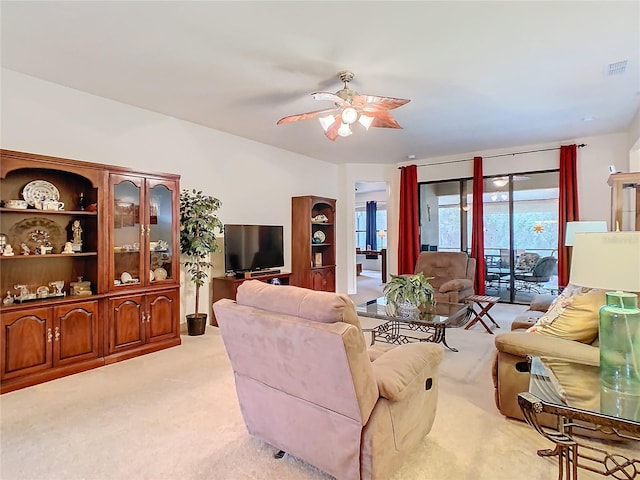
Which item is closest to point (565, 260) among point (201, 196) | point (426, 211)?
point (426, 211)

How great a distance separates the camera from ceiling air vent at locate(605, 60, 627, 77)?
10.3 ft

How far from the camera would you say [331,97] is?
10.2 feet

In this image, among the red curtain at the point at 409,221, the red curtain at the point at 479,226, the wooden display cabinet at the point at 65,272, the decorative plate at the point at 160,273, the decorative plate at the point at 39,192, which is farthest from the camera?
the red curtain at the point at 409,221

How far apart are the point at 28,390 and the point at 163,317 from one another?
1274 mm

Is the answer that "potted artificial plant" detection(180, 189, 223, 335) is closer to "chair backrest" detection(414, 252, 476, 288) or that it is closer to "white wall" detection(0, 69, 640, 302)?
"white wall" detection(0, 69, 640, 302)

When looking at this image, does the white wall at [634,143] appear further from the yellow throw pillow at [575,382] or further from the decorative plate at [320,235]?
the decorative plate at [320,235]

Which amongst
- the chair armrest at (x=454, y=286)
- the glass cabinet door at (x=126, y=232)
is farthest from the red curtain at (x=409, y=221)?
the glass cabinet door at (x=126, y=232)

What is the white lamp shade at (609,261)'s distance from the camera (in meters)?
1.49

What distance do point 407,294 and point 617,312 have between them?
6.83ft

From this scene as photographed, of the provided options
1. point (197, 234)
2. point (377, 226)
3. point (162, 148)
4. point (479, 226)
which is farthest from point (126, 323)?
point (377, 226)

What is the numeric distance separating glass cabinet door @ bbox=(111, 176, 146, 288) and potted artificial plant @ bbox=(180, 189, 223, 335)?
63 cm

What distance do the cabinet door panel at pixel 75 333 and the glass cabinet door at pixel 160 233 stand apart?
684 millimetres

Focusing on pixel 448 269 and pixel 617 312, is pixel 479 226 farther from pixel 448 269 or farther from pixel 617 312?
pixel 617 312

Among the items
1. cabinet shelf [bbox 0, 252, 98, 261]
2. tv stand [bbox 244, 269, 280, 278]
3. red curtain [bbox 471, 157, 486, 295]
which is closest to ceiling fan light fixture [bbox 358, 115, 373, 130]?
tv stand [bbox 244, 269, 280, 278]
